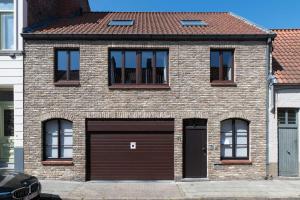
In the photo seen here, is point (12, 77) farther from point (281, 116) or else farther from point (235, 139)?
point (281, 116)

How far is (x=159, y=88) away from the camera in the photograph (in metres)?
14.1

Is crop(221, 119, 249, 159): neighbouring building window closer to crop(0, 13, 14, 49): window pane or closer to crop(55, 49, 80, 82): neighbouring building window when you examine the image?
crop(55, 49, 80, 82): neighbouring building window

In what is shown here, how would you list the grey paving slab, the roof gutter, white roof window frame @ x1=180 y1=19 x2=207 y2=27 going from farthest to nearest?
1. white roof window frame @ x1=180 y1=19 x2=207 y2=27
2. the roof gutter
3. the grey paving slab

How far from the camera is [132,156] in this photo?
46.9 feet

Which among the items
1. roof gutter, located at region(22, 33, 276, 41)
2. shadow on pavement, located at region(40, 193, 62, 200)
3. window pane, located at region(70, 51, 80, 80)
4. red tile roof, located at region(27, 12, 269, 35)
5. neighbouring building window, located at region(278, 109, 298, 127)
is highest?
red tile roof, located at region(27, 12, 269, 35)

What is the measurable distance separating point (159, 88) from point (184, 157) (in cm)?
278

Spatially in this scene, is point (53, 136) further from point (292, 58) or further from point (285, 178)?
point (292, 58)

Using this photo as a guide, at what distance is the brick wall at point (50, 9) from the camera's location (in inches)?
596

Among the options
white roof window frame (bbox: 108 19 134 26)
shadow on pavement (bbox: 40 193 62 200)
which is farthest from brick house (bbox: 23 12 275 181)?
shadow on pavement (bbox: 40 193 62 200)

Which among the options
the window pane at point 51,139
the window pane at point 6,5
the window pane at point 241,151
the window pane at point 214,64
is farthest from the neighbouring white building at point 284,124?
the window pane at point 6,5

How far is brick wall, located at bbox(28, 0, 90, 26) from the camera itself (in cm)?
1514

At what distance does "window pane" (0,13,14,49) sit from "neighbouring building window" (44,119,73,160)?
130 inches

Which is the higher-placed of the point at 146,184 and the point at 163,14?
the point at 163,14

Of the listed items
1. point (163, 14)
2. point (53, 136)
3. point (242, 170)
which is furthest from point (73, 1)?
point (242, 170)
